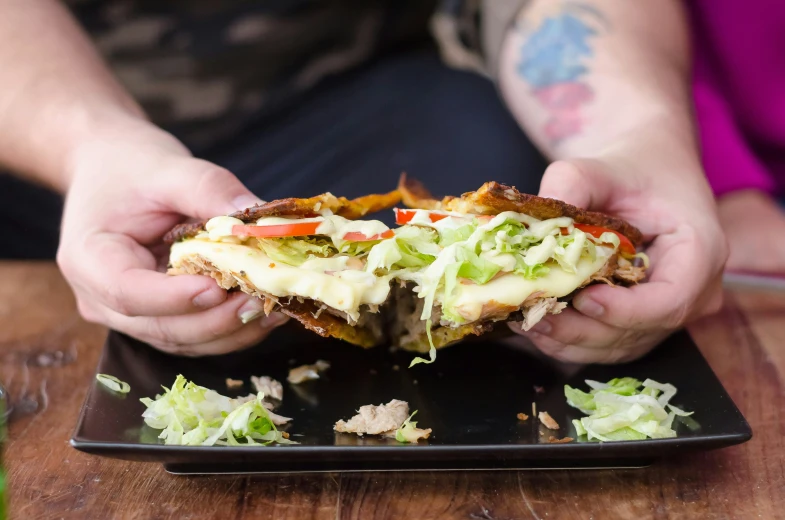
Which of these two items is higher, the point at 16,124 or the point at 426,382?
the point at 16,124

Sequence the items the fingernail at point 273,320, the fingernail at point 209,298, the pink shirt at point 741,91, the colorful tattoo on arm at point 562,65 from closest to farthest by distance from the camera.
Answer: the fingernail at point 209,298
the fingernail at point 273,320
the colorful tattoo on arm at point 562,65
the pink shirt at point 741,91

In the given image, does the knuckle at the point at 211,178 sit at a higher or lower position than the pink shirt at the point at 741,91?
higher

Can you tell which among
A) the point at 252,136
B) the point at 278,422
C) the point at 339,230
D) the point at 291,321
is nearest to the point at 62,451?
the point at 278,422

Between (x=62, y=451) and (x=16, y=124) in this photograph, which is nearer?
(x=62, y=451)

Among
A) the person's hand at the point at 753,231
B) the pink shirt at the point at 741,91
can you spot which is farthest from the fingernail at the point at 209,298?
the pink shirt at the point at 741,91

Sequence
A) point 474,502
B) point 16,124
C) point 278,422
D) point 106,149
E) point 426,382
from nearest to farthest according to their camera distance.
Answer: point 474,502 → point 278,422 → point 426,382 → point 106,149 → point 16,124

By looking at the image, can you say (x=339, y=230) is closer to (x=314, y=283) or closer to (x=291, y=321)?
(x=314, y=283)

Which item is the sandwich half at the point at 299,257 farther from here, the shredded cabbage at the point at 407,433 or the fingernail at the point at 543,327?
the fingernail at the point at 543,327
